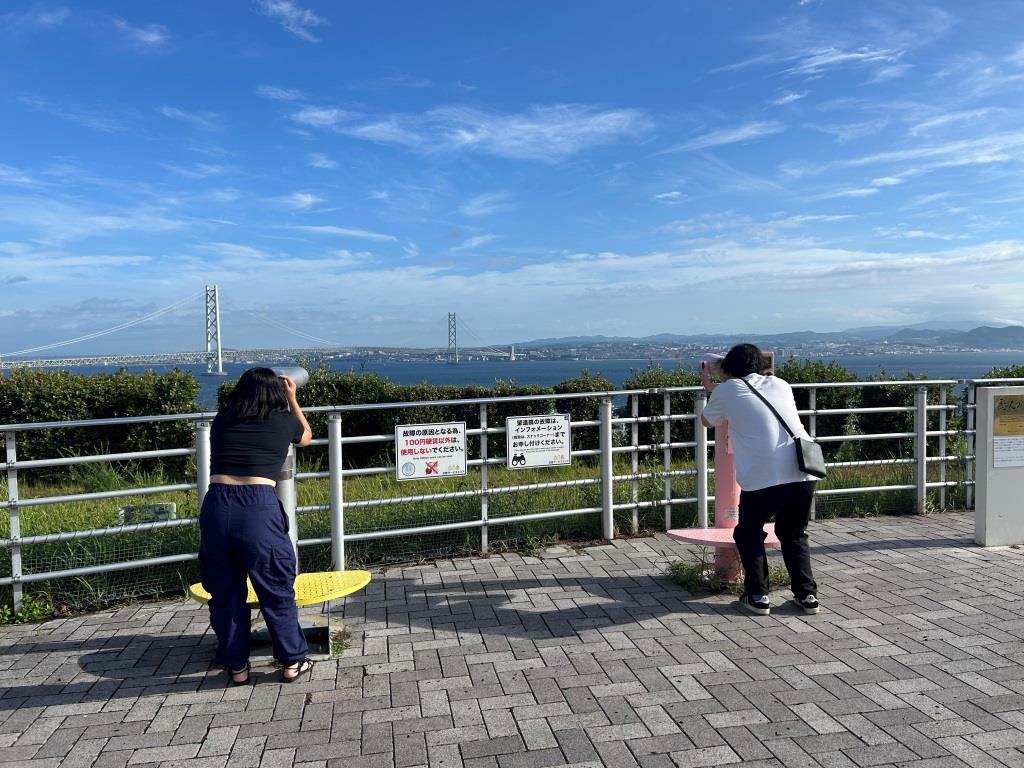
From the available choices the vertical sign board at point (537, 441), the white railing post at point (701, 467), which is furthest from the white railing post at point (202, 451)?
Answer: the white railing post at point (701, 467)

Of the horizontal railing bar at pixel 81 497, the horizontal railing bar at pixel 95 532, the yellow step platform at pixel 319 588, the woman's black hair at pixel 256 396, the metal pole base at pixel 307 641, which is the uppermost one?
the woman's black hair at pixel 256 396

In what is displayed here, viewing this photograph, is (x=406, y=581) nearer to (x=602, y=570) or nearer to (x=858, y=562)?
(x=602, y=570)

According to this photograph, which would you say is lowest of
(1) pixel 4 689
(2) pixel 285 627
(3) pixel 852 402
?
(1) pixel 4 689

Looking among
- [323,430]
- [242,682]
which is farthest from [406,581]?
[323,430]

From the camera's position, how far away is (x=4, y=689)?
409 centimetres

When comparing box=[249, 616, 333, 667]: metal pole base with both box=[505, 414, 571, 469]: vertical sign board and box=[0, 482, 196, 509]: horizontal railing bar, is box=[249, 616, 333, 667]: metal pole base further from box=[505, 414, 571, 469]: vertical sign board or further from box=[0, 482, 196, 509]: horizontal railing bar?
box=[505, 414, 571, 469]: vertical sign board

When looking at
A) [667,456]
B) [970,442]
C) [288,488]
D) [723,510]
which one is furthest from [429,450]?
[970,442]

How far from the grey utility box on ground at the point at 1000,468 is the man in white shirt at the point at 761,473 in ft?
8.31

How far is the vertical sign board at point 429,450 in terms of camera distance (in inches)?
246

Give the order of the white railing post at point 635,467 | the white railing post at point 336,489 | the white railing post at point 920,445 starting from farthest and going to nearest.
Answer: the white railing post at point 920,445 → the white railing post at point 635,467 → the white railing post at point 336,489

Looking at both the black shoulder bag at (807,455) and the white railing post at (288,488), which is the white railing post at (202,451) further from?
the black shoulder bag at (807,455)

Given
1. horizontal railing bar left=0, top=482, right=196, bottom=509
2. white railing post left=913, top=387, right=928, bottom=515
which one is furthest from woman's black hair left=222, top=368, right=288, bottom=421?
white railing post left=913, top=387, right=928, bottom=515

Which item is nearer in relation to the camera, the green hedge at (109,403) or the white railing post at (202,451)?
the white railing post at (202,451)

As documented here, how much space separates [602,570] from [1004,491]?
3597 mm
